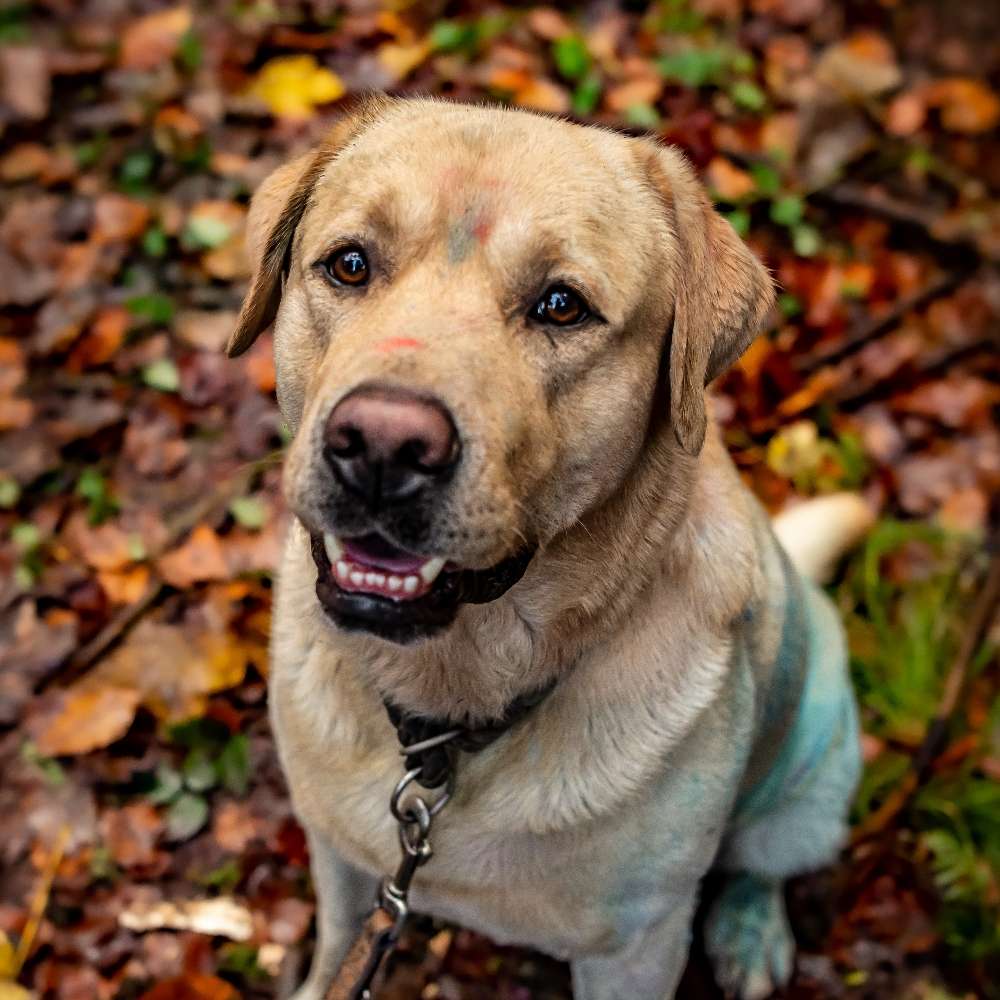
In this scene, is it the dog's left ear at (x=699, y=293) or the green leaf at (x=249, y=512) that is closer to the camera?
the dog's left ear at (x=699, y=293)

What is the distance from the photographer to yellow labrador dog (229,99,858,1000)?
1982mm

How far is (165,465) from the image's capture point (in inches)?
164

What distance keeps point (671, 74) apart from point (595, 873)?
13.3ft

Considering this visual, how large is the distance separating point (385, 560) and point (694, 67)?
4038 millimetres

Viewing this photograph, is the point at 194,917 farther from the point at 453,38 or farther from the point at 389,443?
the point at 453,38

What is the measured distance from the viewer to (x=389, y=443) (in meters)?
1.84

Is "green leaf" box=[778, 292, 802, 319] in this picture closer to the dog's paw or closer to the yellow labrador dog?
the yellow labrador dog

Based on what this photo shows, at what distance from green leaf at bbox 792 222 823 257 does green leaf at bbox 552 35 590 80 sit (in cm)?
124

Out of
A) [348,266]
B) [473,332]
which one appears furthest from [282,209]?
[473,332]

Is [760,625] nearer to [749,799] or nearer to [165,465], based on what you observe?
[749,799]

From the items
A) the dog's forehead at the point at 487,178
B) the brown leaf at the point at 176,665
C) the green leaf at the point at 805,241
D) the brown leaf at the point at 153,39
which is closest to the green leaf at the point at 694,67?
the green leaf at the point at 805,241

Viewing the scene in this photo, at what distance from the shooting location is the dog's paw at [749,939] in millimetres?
3344

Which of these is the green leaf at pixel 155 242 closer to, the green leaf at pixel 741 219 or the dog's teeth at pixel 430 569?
the green leaf at pixel 741 219

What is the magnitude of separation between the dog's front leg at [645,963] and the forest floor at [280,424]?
1.99ft
